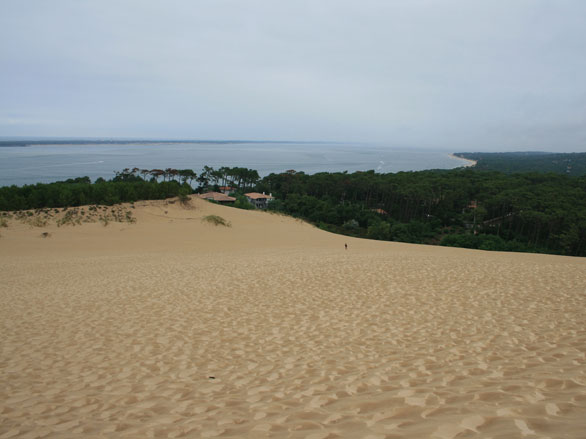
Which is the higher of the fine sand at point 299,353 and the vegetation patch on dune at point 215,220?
the fine sand at point 299,353

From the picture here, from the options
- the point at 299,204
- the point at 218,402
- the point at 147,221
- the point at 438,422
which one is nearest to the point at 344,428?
the point at 438,422

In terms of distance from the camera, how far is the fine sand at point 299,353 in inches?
122

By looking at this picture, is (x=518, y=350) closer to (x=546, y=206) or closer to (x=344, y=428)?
(x=344, y=428)

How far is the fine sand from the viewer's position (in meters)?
3.09

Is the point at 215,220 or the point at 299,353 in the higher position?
the point at 299,353

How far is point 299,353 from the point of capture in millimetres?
5145

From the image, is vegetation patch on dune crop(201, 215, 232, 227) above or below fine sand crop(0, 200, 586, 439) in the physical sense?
below

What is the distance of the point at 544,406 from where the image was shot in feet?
9.51

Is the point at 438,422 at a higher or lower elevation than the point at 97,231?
higher

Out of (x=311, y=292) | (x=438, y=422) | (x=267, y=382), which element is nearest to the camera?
(x=438, y=422)

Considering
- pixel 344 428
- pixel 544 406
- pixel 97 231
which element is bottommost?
pixel 97 231

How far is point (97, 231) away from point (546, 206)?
43.0m

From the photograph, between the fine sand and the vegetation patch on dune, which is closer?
the fine sand

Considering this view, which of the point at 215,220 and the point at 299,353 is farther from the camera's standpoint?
the point at 215,220
